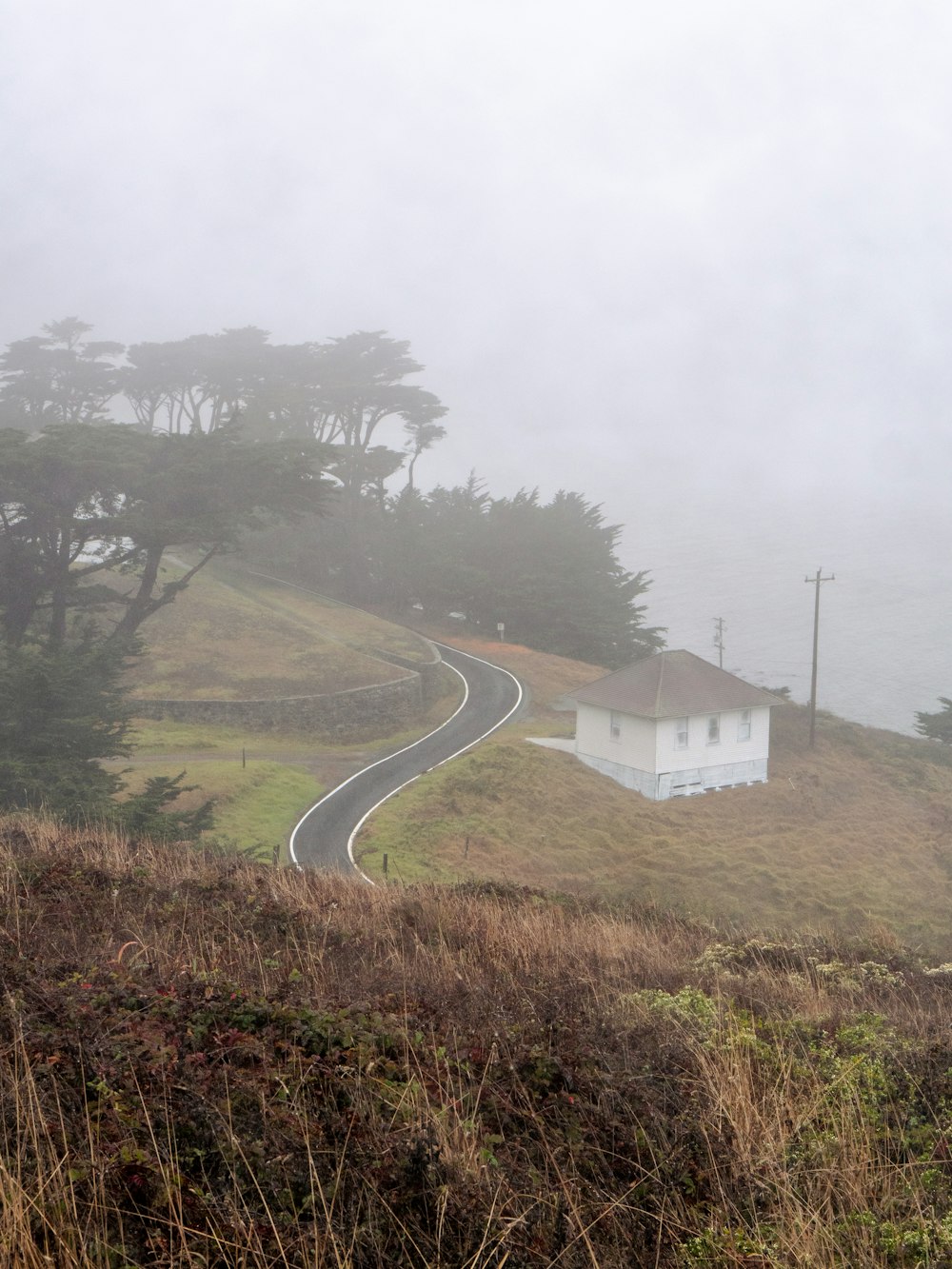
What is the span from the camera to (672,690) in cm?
3291

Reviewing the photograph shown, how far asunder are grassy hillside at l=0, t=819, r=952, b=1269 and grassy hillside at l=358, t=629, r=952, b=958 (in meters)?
12.4

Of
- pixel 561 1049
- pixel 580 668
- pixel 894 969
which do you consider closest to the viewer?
pixel 561 1049

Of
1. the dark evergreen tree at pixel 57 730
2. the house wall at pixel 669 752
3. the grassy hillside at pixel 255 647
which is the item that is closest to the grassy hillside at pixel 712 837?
the house wall at pixel 669 752

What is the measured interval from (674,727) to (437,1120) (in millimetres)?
30403

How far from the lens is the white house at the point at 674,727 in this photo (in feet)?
105

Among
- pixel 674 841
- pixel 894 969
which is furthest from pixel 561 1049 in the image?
pixel 674 841

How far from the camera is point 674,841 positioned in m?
26.1

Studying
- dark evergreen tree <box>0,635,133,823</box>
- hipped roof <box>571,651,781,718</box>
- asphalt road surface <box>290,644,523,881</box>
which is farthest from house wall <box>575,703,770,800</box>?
dark evergreen tree <box>0,635,133,823</box>

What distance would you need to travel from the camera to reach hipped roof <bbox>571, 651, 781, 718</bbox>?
32219mm

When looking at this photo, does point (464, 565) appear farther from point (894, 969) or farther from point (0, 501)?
point (894, 969)

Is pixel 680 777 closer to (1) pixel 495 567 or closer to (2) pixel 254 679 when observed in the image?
(2) pixel 254 679

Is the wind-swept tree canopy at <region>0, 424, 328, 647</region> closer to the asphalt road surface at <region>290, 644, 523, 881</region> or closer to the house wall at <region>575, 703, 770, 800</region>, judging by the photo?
the asphalt road surface at <region>290, 644, 523, 881</region>

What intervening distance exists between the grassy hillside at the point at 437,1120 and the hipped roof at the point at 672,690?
27316 millimetres

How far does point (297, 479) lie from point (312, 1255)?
2907 cm
